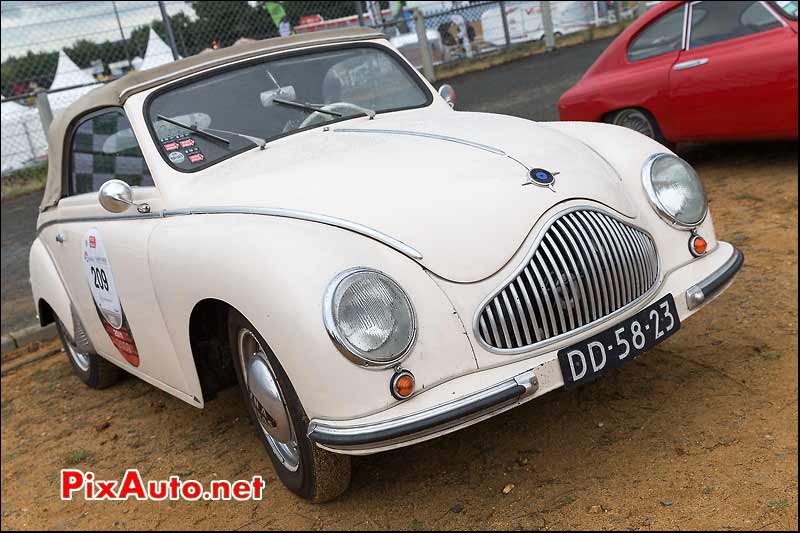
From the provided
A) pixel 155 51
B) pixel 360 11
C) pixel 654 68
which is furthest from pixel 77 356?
pixel 360 11

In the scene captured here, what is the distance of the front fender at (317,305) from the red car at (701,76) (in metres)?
4.18

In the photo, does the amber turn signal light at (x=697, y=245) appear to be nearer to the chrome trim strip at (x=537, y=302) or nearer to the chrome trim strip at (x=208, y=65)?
the chrome trim strip at (x=537, y=302)

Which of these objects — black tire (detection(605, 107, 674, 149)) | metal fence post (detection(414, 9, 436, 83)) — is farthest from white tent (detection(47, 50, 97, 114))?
black tire (detection(605, 107, 674, 149))

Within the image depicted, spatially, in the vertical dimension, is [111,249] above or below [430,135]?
below

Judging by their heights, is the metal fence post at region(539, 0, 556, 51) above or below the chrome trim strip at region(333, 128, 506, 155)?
below

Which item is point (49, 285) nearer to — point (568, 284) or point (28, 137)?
point (568, 284)

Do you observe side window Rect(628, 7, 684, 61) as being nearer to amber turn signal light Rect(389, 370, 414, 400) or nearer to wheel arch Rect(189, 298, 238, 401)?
wheel arch Rect(189, 298, 238, 401)

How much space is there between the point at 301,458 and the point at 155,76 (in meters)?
2.07

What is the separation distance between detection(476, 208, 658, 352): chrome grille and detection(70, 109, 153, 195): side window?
6.11 ft

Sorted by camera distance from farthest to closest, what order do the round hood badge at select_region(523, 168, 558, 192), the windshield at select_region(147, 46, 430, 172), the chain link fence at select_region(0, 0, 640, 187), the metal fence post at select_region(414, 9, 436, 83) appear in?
the metal fence post at select_region(414, 9, 436, 83)
the chain link fence at select_region(0, 0, 640, 187)
the windshield at select_region(147, 46, 430, 172)
the round hood badge at select_region(523, 168, 558, 192)

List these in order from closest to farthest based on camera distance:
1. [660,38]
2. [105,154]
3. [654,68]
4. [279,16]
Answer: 1. [105,154]
2. [654,68]
3. [660,38]
4. [279,16]

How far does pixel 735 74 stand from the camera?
20.1 feet

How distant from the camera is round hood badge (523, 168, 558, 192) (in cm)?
319

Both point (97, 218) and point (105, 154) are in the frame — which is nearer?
point (97, 218)
